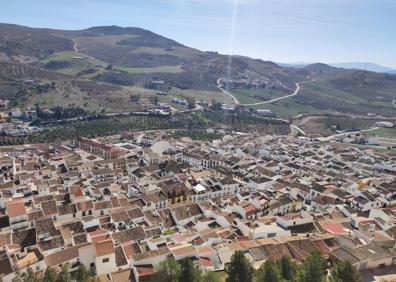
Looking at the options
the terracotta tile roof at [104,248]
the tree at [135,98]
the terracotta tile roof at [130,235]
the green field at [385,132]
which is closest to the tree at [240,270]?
the terracotta tile roof at [104,248]

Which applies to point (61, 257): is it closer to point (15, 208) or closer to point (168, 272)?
point (168, 272)

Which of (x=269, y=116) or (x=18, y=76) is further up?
(x=18, y=76)

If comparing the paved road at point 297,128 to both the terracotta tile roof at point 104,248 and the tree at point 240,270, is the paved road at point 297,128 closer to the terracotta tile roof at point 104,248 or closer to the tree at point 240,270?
the tree at point 240,270

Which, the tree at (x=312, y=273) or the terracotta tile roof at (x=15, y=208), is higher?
the tree at (x=312, y=273)

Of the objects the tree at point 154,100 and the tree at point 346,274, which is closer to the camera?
the tree at point 346,274

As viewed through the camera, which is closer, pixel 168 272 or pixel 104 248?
pixel 168 272

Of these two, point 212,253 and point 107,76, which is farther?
point 107,76

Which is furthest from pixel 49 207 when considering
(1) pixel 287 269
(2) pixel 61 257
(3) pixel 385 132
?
(3) pixel 385 132

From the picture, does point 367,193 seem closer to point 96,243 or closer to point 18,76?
point 96,243

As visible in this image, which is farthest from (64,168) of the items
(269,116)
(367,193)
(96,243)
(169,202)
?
(269,116)
